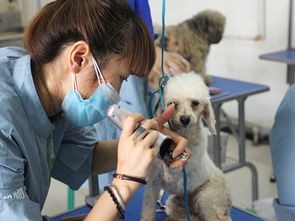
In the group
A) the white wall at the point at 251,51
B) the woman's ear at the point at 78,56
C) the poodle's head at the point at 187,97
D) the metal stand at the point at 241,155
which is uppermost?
the woman's ear at the point at 78,56

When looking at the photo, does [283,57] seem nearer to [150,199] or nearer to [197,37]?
[197,37]

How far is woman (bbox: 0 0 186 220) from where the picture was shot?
0.80 m

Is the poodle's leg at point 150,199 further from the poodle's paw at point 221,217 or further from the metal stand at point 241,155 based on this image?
the metal stand at point 241,155

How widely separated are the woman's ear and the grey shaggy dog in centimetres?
153

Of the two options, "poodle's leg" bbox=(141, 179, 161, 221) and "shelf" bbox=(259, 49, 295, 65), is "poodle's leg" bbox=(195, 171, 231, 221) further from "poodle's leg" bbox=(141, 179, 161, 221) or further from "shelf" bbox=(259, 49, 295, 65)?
"shelf" bbox=(259, 49, 295, 65)

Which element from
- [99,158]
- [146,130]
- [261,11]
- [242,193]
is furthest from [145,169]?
[261,11]

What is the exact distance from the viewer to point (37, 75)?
907 mm

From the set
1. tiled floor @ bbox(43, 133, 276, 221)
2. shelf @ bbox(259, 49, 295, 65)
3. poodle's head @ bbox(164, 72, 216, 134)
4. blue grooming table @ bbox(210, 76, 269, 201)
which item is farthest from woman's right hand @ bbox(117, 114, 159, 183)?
shelf @ bbox(259, 49, 295, 65)

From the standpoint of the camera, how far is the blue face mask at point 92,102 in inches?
35.0

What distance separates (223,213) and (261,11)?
239cm

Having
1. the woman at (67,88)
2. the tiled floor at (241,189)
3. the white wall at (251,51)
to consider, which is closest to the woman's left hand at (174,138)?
the woman at (67,88)

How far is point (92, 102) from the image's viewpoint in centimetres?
91

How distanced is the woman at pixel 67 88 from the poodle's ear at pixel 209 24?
5.18 feet

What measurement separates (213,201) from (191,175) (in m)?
0.08
